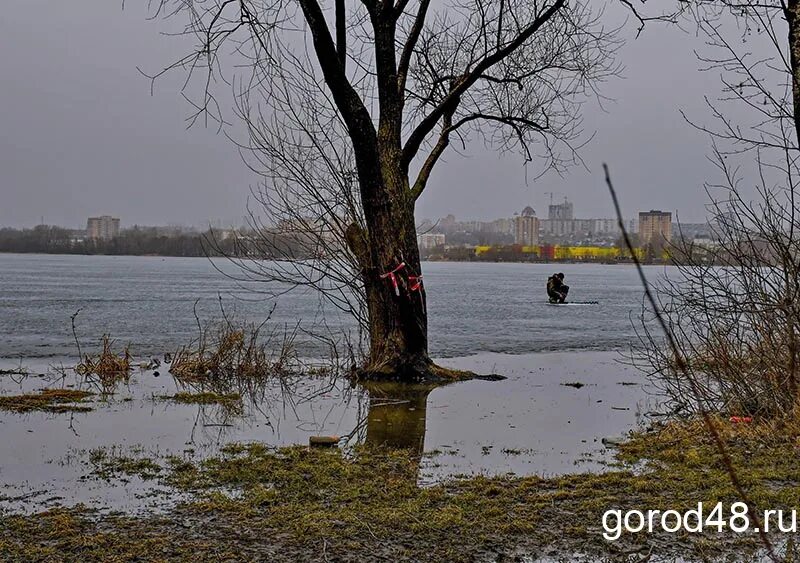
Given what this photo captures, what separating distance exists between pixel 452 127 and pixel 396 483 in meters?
9.25

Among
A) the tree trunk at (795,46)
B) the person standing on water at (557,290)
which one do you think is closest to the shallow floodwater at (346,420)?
the tree trunk at (795,46)

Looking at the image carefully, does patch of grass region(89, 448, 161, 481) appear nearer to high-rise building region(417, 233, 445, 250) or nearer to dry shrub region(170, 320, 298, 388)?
dry shrub region(170, 320, 298, 388)

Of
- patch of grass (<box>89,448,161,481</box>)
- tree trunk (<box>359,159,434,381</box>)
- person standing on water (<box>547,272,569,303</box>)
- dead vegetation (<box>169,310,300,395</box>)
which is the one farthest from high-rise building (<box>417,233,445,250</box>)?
person standing on water (<box>547,272,569,303</box>)

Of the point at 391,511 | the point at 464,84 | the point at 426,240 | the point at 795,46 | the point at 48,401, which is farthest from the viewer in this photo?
the point at 426,240

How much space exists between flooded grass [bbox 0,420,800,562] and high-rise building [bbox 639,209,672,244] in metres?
2.40

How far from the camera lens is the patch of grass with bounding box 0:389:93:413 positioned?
1082 centimetres

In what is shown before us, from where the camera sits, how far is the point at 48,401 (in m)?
11.4

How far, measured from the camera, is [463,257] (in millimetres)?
162000

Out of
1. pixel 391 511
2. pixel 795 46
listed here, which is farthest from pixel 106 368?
pixel 795 46

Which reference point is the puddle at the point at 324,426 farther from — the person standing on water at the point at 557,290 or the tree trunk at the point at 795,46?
the person standing on water at the point at 557,290

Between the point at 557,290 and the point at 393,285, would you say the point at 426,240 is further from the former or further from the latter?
the point at 557,290

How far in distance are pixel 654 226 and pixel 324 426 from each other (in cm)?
425

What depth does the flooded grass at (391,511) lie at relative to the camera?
5074 millimetres

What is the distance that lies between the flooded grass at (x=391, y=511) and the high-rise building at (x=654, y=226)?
2.40 meters
